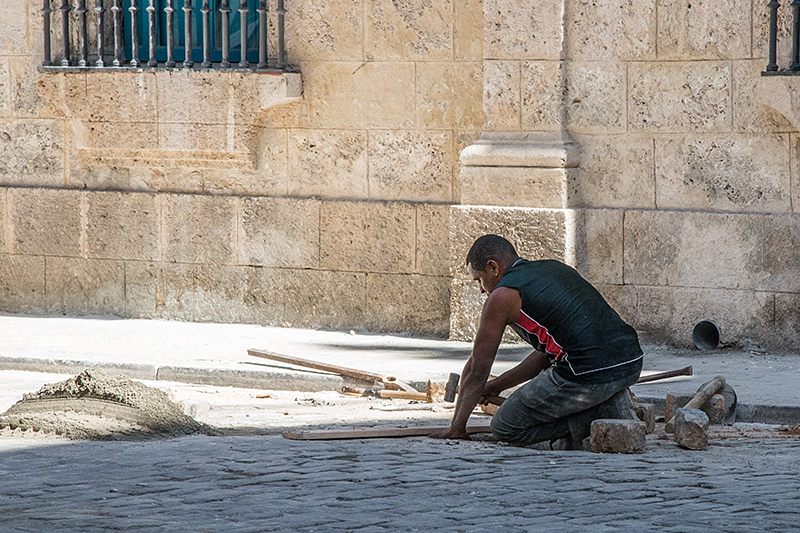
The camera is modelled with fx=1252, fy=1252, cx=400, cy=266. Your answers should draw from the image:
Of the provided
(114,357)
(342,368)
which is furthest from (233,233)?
(342,368)

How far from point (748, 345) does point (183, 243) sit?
180 inches

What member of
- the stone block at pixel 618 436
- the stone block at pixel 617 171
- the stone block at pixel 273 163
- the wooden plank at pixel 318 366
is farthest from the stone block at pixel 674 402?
the stone block at pixel 273 163

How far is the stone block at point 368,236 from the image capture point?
9.56m

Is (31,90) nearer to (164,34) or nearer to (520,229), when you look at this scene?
(164,34)

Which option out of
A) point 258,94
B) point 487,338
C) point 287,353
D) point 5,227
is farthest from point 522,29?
point 5,227

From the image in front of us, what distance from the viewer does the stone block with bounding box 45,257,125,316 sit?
1056cm

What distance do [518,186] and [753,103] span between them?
66.1 inches

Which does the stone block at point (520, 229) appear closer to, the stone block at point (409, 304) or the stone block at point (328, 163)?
the stone block at point (409, 304)

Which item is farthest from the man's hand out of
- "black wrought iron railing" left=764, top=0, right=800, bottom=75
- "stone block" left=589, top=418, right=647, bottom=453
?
"black wrought iron railing" left=764, top=0, right=800, bottom=75

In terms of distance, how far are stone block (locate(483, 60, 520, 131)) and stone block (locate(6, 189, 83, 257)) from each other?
3.74m

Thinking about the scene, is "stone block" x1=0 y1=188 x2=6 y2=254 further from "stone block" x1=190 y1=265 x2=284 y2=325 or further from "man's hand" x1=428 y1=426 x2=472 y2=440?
"man's hand" x1=428 y1=426 x2=472 y2=440

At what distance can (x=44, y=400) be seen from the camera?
21.0ft

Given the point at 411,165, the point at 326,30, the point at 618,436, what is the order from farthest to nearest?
the point at 326,30 → the point at 411,165 → the point at 618,436

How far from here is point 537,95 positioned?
8805 mm
